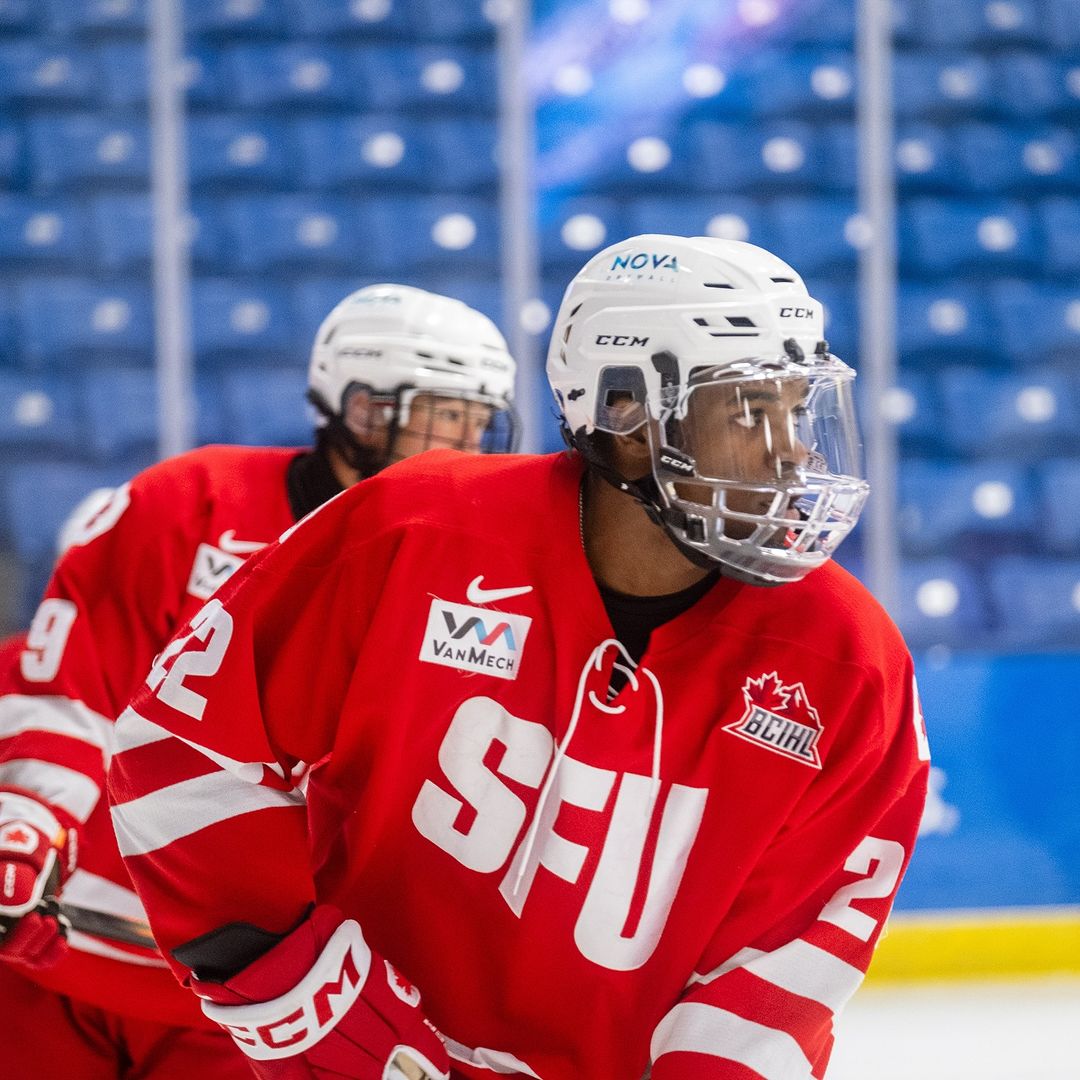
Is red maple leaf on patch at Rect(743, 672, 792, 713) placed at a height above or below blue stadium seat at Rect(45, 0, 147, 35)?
below

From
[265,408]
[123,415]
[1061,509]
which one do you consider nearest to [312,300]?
[265,408]

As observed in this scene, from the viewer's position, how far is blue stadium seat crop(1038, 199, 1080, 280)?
473 centimetres

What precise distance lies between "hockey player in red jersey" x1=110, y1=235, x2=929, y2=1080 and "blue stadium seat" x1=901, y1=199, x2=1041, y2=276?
363 centimetres

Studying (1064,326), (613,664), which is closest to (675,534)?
(613,664)

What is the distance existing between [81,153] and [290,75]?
69cm

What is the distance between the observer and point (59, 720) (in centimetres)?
171

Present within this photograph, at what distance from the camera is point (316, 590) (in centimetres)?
127

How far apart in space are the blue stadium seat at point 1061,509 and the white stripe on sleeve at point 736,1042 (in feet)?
11.0

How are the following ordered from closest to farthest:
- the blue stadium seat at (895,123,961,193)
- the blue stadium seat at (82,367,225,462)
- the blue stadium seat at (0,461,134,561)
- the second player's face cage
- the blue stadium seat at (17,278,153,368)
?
the second player's face cage < the blue stadium seat at (0,461,134,561) < the blue stadium seat at (82,367,225,462) < the blue stadium seat at (17,278,153,368) < the blue stadium seat at (895,123,961,193)

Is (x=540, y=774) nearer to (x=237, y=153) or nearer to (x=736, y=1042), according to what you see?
(x=736, y=1042)

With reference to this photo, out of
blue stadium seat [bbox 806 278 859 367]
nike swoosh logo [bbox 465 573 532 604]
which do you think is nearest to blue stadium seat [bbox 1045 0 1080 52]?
blue stadium seat [bbox 806 278 859 367]

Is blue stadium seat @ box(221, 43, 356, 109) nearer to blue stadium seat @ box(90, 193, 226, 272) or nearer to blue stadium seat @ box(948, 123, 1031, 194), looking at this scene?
blue stadium seat @ box(90, 193, 226, 272)

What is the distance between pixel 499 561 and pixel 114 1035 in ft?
2.74

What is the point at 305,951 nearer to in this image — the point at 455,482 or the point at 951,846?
the point at 455,482
